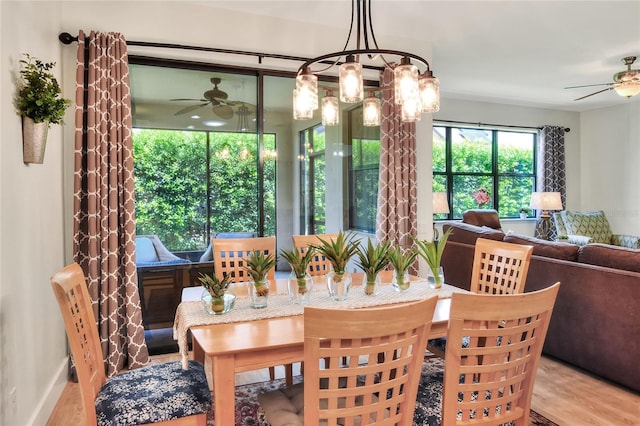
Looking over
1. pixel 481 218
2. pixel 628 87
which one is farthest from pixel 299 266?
pixel 481 218

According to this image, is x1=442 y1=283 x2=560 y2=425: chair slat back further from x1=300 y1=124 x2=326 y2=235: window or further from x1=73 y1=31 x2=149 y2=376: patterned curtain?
x1=300 y1=124 x2=326 y2=235: window

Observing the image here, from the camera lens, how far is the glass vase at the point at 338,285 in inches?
84.0

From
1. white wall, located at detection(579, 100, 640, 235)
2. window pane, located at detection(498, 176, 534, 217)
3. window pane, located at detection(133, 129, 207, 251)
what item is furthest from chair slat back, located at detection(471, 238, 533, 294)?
white wall, located at detection(579, 100, 640, 235)

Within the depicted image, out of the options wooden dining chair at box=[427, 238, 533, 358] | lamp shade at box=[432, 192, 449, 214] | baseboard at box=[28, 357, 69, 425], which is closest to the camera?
baseboard at box=[28, 357, 69, 425]

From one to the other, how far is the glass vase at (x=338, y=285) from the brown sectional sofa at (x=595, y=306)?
195 cm

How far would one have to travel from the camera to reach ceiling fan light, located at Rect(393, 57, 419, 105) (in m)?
2.06

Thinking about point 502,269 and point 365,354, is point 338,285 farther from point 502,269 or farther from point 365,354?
point 502,269

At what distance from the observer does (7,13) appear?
1955mm

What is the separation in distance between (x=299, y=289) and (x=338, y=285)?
198 mm

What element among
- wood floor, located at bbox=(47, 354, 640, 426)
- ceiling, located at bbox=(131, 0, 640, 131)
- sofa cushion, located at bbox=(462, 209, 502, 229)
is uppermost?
ceiling, located at bbox=(131, 0, 640, 131)

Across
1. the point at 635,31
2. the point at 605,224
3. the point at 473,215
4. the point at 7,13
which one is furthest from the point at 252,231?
the point at 605,224

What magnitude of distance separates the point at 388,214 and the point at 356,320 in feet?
9.77

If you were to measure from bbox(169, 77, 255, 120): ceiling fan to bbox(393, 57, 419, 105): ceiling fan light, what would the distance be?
2097 mm

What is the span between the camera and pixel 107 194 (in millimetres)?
3143
